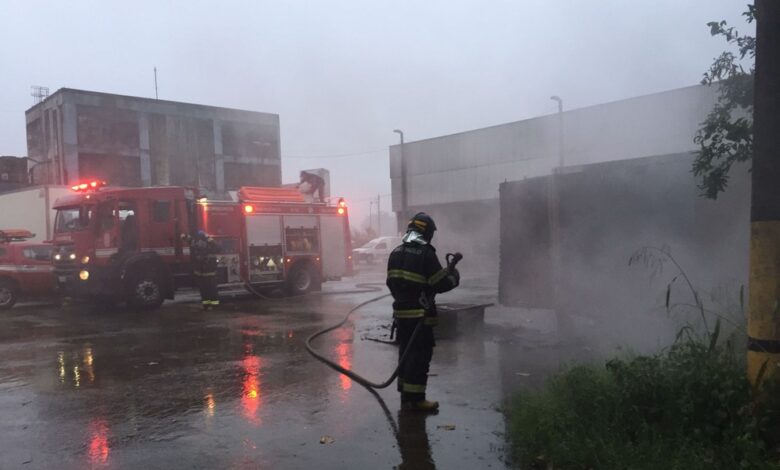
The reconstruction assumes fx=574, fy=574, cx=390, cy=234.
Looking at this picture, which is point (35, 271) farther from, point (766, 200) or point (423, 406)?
point (766, 200)

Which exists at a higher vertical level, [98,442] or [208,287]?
[208,287]

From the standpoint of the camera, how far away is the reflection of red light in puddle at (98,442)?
3.77 metres

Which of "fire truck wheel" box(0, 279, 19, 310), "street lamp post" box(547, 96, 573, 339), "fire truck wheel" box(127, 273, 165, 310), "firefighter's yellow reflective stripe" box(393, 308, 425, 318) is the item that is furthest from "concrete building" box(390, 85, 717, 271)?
"fire truck wheel" box(0, 279, 19, 310)

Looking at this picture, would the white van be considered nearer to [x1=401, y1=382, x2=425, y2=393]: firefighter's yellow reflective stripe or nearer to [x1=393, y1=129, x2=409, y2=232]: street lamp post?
[x1=393, y1=129, x2=409, y2=232]: street lamp post

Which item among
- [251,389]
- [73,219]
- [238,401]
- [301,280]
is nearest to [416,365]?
[238,401]

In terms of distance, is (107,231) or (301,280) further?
(301,280)

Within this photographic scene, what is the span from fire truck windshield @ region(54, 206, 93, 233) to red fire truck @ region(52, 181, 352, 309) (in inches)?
0.9

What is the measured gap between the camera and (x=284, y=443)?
396 cm

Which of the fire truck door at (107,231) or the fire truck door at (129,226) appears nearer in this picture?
the fire truck door at (107,231)

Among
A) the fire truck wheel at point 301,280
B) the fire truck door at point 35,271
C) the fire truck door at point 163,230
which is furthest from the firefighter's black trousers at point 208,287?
the fire truck door at point 35,271

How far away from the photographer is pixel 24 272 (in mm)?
12594

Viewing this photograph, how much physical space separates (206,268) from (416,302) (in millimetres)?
8064

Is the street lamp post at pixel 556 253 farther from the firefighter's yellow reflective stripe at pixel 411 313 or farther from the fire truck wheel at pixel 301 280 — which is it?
the fire truck wheel at pixel 301 280

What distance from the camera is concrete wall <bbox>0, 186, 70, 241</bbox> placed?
1576 cm
